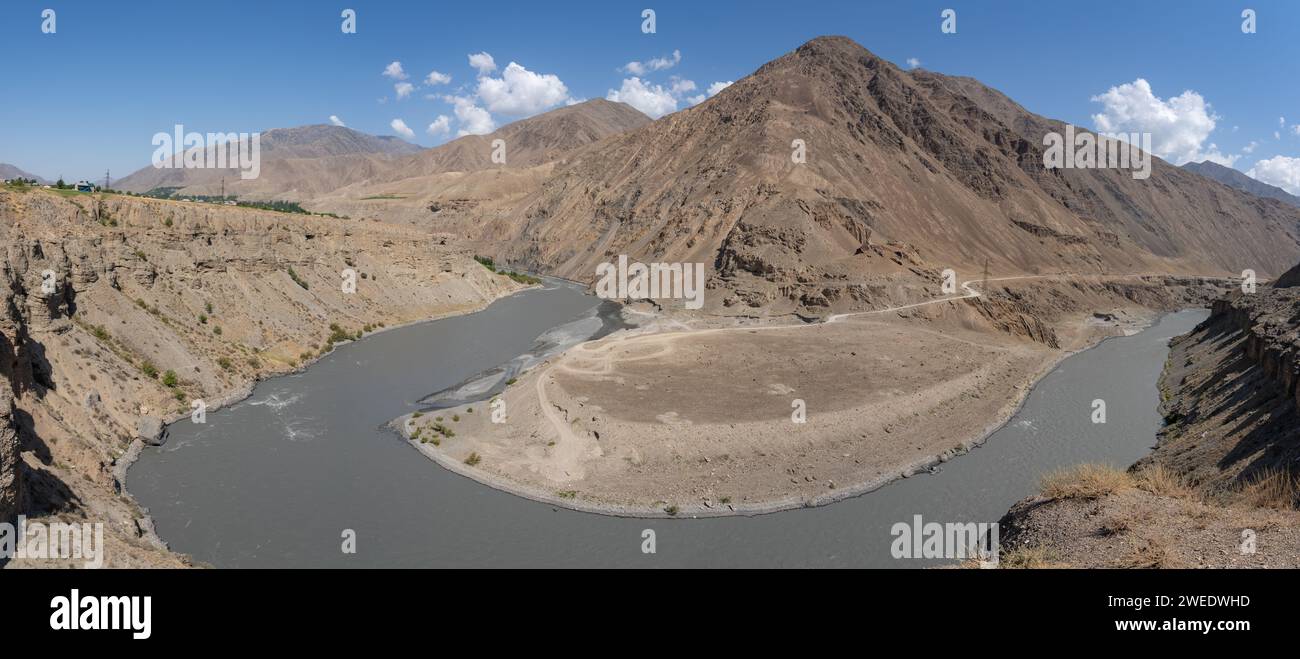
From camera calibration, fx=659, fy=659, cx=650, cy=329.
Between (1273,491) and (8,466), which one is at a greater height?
(8,466)

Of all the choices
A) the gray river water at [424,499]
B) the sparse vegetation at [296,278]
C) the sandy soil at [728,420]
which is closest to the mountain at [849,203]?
the sandy soil at [728,420]

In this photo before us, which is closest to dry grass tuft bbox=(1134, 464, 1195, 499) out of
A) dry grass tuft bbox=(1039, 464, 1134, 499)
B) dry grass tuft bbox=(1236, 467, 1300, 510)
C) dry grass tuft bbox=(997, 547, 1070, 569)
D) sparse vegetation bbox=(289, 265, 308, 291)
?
dry grass tuft bbox=(1039, 464, 1134, 499)

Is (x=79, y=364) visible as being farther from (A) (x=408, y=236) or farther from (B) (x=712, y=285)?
(B) (x=712, y=285)

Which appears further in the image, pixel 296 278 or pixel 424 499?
pixel 296 278

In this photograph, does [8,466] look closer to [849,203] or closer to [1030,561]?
[1030,561]

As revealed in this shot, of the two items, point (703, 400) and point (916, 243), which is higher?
point (916, 243)

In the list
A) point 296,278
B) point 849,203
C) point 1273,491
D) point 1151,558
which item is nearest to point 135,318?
point 296,278
